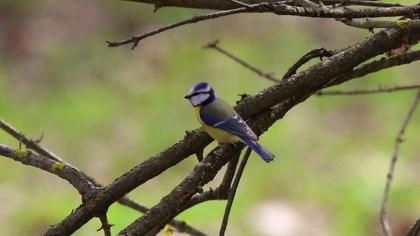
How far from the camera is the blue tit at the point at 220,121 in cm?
157

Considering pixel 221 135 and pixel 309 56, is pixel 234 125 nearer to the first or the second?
pixel 221 135

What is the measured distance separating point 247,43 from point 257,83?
0.77 meters

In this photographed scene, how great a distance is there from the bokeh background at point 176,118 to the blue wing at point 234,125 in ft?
9.43

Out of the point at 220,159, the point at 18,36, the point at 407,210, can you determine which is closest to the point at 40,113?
the point at 18,36

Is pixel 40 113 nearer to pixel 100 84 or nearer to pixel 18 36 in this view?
pixel 100 84

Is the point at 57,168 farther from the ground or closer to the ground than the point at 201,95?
closer to the ground

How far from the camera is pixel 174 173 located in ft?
17.5

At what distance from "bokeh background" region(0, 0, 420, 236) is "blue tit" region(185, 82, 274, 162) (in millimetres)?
2709

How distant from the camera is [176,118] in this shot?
598cm

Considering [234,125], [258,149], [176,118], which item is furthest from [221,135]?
[176,118]

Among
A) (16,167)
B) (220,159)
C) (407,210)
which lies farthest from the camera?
(16,167)

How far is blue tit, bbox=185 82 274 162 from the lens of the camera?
157 centimetres

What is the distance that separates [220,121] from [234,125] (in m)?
0.12

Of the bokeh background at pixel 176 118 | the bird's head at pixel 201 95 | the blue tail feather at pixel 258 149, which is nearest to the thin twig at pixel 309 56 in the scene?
the blue tail feather at pixel 258 149
